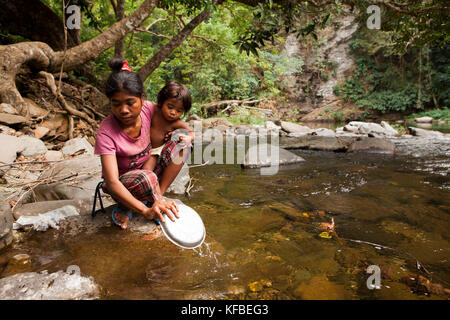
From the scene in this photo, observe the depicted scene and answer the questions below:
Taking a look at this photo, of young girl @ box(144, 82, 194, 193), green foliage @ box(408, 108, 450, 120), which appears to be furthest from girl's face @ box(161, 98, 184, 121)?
green foliage @ box(408, 108, 450, 120)

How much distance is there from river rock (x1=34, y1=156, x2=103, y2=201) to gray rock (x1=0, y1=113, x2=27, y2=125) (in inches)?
59.5

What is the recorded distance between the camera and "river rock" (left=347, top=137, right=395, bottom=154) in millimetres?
6055

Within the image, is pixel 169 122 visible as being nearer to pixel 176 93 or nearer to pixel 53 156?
pixel 176 93

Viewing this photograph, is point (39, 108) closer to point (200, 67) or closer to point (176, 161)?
point (176, 161)

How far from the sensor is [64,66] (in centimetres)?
522

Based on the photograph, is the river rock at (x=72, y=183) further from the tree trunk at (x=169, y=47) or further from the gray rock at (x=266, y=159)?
the tree trunk at (x=169, y=47)

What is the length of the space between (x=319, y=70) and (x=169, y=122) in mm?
23123

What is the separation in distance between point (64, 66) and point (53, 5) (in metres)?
4.26

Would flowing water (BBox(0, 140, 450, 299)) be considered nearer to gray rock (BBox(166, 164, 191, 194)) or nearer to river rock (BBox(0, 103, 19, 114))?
gray rock (BBox(166, 164, 191, 194))

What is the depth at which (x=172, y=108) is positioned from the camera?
5.90 feet

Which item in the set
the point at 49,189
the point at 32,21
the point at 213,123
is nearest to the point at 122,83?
the point at 49,189

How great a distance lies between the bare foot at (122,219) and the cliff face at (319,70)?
2112 cm

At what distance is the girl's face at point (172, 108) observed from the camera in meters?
1.77
